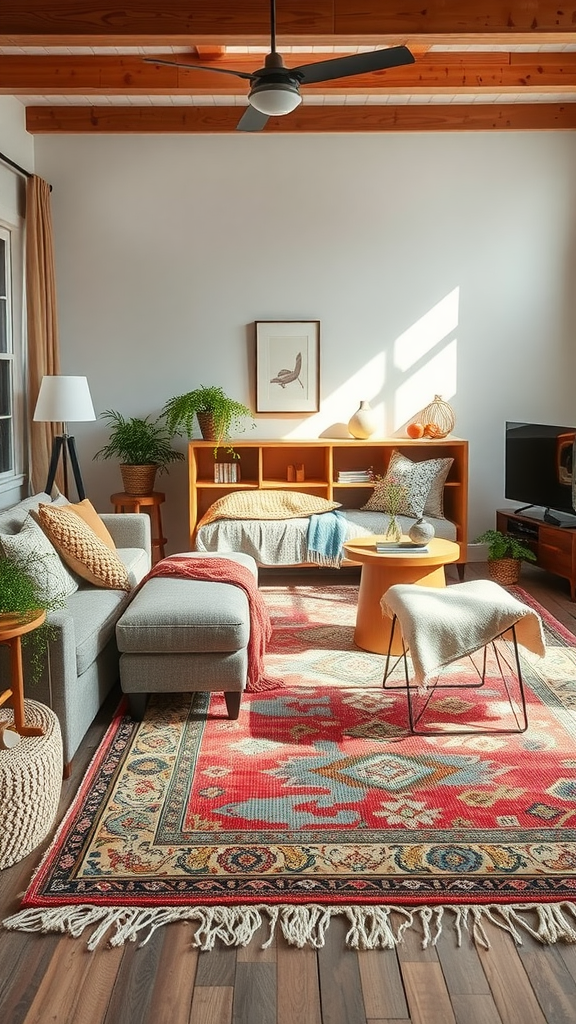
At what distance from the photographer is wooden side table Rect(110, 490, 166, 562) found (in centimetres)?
616

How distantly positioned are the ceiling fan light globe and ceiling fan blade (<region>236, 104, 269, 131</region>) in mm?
529

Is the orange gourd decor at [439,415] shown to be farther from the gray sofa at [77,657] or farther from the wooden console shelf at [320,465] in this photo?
the gray sofa at [77,657]

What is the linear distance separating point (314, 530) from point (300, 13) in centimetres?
292

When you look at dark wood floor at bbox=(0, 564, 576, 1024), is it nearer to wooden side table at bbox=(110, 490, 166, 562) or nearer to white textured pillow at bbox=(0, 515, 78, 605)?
white textured pillow at bbox=(0, 515, 78, 605)

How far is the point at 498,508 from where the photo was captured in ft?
22.3

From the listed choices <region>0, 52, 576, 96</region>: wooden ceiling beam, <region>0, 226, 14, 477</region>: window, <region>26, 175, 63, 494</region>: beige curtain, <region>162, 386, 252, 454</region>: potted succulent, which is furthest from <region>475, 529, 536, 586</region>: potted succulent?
<region>0, 226, 14, 477</region>: window

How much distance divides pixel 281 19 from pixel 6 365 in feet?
9.00

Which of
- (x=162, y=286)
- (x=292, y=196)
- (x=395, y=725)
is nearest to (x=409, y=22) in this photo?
(x=292, y=196)

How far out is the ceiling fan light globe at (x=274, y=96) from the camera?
3.43m

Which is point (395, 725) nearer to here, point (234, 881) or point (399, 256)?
point (234, 881)

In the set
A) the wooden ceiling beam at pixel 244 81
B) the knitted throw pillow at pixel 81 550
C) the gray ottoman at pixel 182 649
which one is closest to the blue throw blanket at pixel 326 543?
the knitted throw pillow at pixel 81 550

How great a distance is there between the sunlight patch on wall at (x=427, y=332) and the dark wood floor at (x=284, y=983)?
4.82m

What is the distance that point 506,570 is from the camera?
6.02 m

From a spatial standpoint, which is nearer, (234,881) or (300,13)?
(234,881)
